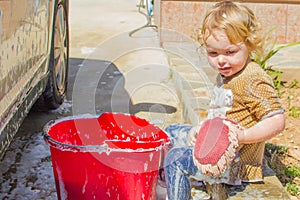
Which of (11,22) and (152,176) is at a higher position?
(11,22)

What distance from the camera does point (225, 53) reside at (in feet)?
8.13

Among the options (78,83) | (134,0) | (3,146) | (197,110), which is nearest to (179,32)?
(78,83)

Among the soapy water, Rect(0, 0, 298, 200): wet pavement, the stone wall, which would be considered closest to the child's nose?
Rect(0, 0, 298, 200): wet pavement

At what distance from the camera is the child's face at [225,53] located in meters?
2.45

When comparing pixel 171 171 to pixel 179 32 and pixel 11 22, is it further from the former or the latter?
pixel 179 32

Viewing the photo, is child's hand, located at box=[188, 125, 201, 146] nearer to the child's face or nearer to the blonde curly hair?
the child's face

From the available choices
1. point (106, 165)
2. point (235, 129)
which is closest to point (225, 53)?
point (235, 129)

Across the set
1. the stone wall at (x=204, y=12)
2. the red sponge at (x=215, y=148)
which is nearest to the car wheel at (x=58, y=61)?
the red sponge at (x=215, y=148)

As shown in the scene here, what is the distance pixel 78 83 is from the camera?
5.48 meters

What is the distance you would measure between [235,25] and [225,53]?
0.45 ft

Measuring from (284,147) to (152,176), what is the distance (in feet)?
4.48

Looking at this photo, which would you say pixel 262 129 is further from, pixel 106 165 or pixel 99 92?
pixel 99 92

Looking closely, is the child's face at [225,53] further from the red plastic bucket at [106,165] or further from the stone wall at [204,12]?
the stone wall at [204,12]

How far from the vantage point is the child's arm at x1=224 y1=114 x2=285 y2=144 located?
237 centimetres
